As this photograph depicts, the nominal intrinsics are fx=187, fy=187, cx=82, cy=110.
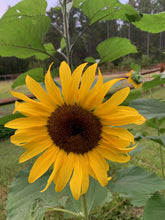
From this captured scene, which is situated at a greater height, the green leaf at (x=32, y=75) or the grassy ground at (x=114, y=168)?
the green leaf at (x=32, y=75)

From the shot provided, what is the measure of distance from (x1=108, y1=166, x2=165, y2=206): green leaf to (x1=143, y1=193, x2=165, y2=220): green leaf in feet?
0.10

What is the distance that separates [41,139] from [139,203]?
0.66 meters

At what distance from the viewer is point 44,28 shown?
0.40m

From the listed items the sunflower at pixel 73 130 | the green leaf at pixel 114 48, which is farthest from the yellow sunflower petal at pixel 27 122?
the green leaf at pixel 114 48

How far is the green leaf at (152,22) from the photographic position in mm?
442

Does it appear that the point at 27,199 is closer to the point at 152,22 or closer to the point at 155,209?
the point at 155,209

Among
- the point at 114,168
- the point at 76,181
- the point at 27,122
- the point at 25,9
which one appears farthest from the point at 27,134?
the point at 114,168

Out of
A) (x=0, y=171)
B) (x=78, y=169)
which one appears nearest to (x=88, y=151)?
(x=78, y=169)

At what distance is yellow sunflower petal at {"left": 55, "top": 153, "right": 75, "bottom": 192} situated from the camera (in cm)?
35

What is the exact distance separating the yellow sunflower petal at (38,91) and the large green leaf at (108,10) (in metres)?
0.21

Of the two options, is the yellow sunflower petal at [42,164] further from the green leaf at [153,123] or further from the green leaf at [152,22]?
the green leaf at [153,123]

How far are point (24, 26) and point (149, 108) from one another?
30 cm

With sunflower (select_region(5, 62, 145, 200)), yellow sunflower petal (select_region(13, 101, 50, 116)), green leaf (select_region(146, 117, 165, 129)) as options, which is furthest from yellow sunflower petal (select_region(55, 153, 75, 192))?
green leaf (select_region(146, 117, 165, 129))

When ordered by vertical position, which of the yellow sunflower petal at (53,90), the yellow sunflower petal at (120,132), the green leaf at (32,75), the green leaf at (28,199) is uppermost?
the green leaf at (32,75)
